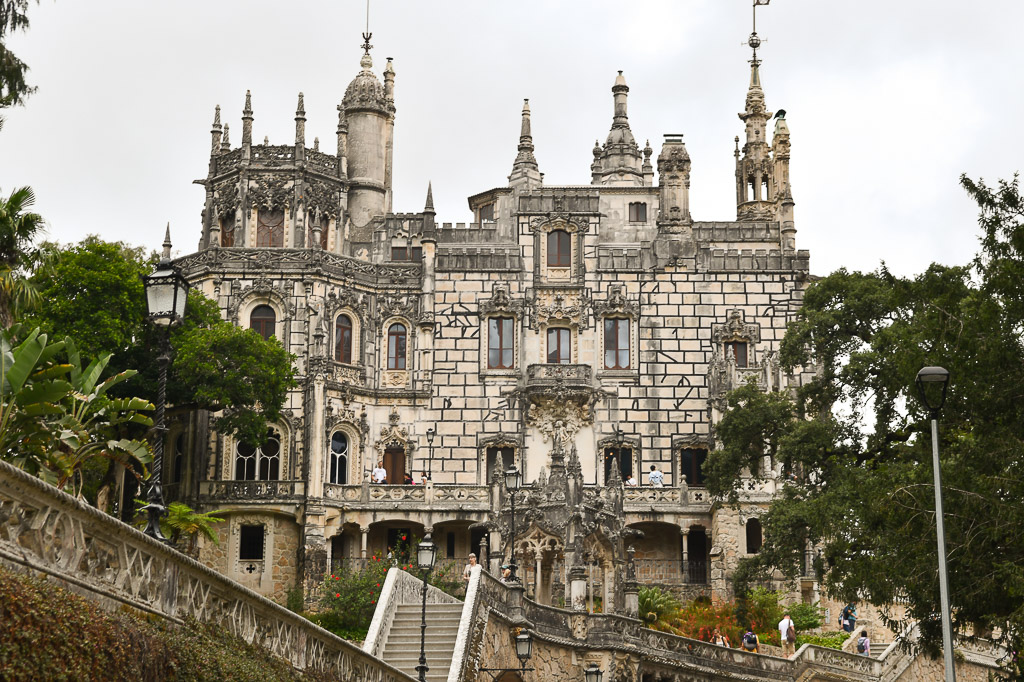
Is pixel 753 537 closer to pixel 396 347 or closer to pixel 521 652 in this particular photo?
pixel 396 347

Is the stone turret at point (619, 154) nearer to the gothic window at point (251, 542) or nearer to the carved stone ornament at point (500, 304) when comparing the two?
the carved stone ornament at point (500, 304)

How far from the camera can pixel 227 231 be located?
5356 cm

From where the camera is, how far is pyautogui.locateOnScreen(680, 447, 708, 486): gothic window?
169 feet

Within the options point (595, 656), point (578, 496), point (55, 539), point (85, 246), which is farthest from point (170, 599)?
point (85, 246)

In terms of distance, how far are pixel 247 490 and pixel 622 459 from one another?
13.6 meters

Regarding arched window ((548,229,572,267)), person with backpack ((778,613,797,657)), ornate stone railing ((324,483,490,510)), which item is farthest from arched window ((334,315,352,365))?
person with backpack ((778,613,797,657))

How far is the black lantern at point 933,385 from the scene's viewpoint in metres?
21.8

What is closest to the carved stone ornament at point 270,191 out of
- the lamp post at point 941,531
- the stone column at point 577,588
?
the stone column at point 577,588

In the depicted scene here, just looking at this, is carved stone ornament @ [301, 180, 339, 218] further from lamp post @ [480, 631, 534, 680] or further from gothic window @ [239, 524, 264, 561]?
lamp post @ [480, 631, 534, 680]

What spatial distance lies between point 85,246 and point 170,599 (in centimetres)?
3384

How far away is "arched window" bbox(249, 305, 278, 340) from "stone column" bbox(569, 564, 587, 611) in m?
19.0

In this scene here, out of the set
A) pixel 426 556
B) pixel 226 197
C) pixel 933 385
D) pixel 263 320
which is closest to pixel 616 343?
pixel 263 320

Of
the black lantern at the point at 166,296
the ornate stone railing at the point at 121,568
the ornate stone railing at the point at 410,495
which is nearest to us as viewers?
the ornate stone railing at the point at 121,568

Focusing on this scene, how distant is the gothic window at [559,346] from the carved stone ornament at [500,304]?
1495mm
